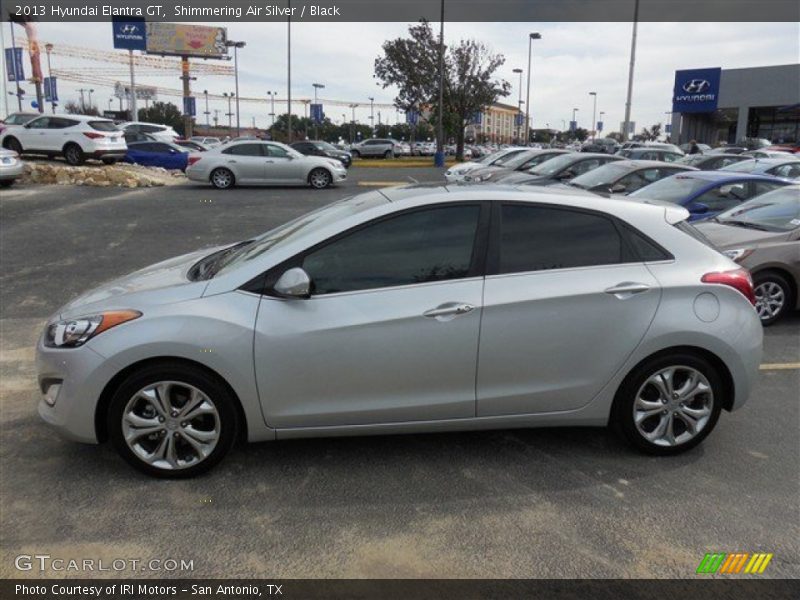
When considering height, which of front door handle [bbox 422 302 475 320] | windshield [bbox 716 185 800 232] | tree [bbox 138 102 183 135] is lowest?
front door handle [bbox 422 302 475 320]

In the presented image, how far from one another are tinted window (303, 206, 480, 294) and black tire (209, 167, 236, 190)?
17.7 meters

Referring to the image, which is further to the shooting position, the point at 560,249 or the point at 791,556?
the point at 560,249

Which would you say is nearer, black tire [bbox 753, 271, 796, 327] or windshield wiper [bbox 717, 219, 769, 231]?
black tire [bbox 753, 271, 796, 327]

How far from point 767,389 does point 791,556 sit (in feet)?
7.61

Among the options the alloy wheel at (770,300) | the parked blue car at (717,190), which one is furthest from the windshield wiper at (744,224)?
the parked blue car at (717,190)

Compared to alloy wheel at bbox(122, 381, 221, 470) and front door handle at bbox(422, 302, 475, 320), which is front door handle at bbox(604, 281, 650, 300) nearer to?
front door handle at bbox(422, 302, 475, 320)

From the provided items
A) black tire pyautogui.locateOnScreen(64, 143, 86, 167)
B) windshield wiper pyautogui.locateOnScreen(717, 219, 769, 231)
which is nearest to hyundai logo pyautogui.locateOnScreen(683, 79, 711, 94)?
black tire pyautogui.locateOnScreen(64, 143, 86, 167)

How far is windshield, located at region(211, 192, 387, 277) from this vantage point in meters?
3.76

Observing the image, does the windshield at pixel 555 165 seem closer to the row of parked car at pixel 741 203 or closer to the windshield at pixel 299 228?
the row of parked car at pixel 741 203

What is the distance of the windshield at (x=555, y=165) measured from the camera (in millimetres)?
14198

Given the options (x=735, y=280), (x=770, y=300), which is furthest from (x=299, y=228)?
(x=770, y=300)
